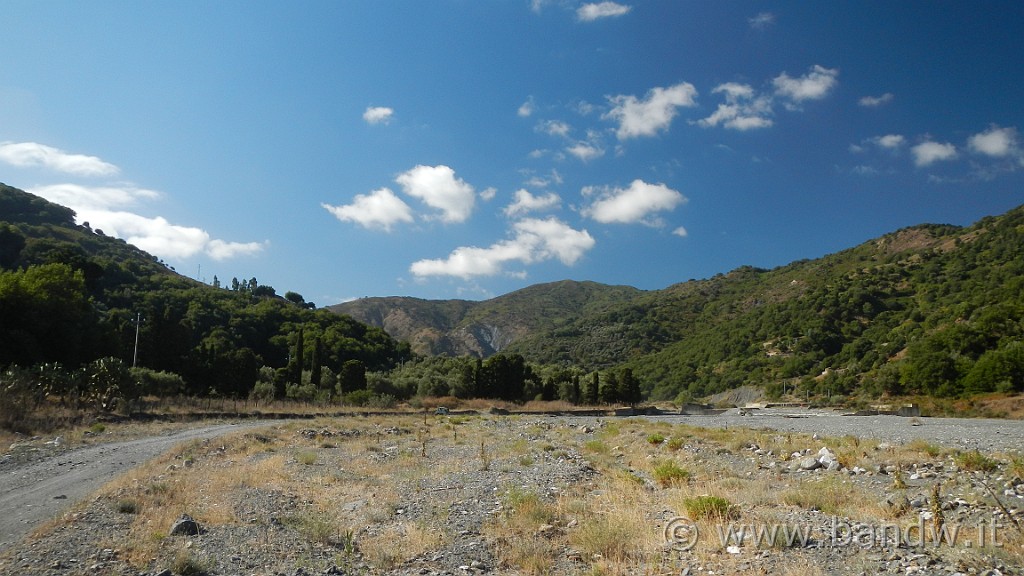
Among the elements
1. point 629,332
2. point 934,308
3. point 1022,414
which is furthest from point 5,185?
point 934,308

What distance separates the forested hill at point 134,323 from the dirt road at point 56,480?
38.8 feet

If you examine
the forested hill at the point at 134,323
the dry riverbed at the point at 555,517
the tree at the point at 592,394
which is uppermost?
the forested hill at the point at 134,323

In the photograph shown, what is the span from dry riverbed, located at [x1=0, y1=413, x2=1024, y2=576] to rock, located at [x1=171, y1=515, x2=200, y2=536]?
1.1 inches

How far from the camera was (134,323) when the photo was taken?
55.5 metres

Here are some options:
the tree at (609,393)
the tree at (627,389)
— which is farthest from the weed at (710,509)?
the tree at (627,389)

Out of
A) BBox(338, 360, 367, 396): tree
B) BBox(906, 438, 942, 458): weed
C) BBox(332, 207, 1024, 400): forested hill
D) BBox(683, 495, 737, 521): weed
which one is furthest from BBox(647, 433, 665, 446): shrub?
BBox(338, 360, 367, 396): tree

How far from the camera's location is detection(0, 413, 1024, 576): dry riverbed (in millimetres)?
7227

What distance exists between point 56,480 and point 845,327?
10073 centimetres

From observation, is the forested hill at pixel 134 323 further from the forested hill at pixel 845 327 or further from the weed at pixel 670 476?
the forested hill at pixel 845 327

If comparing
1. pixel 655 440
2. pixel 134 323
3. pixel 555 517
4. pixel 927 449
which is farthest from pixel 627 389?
pixel 555 517

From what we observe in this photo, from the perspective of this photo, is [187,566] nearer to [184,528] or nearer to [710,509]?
[184,528]

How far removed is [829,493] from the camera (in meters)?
10.3

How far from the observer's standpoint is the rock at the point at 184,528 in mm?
8836

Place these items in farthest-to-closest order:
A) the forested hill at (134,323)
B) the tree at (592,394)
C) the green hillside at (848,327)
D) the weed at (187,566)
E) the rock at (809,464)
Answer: the tree at (592,394)
the green hillside at (848,327)
the forested hill at (134,323)
the rock at (809,464)
the weed at (187,566)
